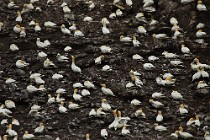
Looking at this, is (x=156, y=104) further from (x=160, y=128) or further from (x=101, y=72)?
(x=101, y=72)

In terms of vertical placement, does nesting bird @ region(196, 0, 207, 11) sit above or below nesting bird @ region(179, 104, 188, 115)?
above

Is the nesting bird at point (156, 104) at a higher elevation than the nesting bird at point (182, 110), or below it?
below

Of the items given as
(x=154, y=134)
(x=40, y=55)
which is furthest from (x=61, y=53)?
(x=154, y=134)

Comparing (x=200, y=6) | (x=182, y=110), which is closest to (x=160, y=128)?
(x=182, y=110)

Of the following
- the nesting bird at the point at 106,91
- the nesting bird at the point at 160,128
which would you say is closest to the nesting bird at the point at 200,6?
the nesting bird at the point at 106,91

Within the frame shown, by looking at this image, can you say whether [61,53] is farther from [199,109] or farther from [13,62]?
[199,109]

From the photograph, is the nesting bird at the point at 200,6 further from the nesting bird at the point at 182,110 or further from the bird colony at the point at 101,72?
the nesting bird at the point at 182,110

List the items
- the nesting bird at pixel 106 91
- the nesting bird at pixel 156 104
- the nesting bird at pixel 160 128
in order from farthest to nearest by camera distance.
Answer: the nesting bird at pixel 106 91
the nesting bird at pixel 156 104
the nesting bird at pixel 160 128

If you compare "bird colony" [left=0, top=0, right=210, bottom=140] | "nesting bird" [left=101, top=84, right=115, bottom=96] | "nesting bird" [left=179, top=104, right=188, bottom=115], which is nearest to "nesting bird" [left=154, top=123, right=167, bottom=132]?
"bird colony" [left=0, top=0, right=210, bottom=140]

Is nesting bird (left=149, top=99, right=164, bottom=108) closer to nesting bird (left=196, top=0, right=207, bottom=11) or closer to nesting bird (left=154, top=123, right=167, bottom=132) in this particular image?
nesting bird (left=154, top=123, right=167, bottom=132)
